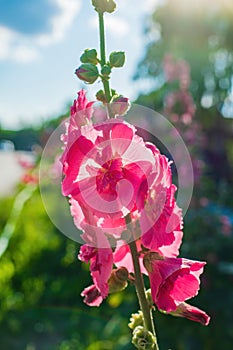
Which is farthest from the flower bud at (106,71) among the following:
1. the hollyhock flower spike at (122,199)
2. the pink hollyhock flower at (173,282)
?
the pink hollyhock flower at (173,282)

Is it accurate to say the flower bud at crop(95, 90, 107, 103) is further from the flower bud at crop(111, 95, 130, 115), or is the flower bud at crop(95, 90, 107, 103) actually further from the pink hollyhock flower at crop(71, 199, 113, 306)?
the pink hollyhock flower at crop(71, 199, 113, 306)

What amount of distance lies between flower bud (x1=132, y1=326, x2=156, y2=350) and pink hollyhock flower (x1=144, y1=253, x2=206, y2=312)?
0.04 m

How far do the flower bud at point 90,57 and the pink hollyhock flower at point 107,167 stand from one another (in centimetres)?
14

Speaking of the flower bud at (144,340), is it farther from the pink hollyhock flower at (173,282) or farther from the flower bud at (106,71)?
the flower bud at (106,71)

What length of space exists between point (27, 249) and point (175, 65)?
2.03 meters

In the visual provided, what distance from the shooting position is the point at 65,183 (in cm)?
66

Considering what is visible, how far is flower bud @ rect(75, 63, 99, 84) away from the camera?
746mm

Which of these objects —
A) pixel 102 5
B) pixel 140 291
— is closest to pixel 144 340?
pixel 140 291

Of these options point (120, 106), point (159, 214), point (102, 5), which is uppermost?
point (102, 5)

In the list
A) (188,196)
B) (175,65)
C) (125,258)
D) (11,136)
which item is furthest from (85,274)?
(11,136)

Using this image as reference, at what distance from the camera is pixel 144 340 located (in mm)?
690

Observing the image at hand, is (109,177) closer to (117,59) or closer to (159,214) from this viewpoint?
(159,214)

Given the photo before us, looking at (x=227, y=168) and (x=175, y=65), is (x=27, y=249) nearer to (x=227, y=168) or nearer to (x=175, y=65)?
(x=175, y=65)

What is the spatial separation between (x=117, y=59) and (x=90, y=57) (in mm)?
46
